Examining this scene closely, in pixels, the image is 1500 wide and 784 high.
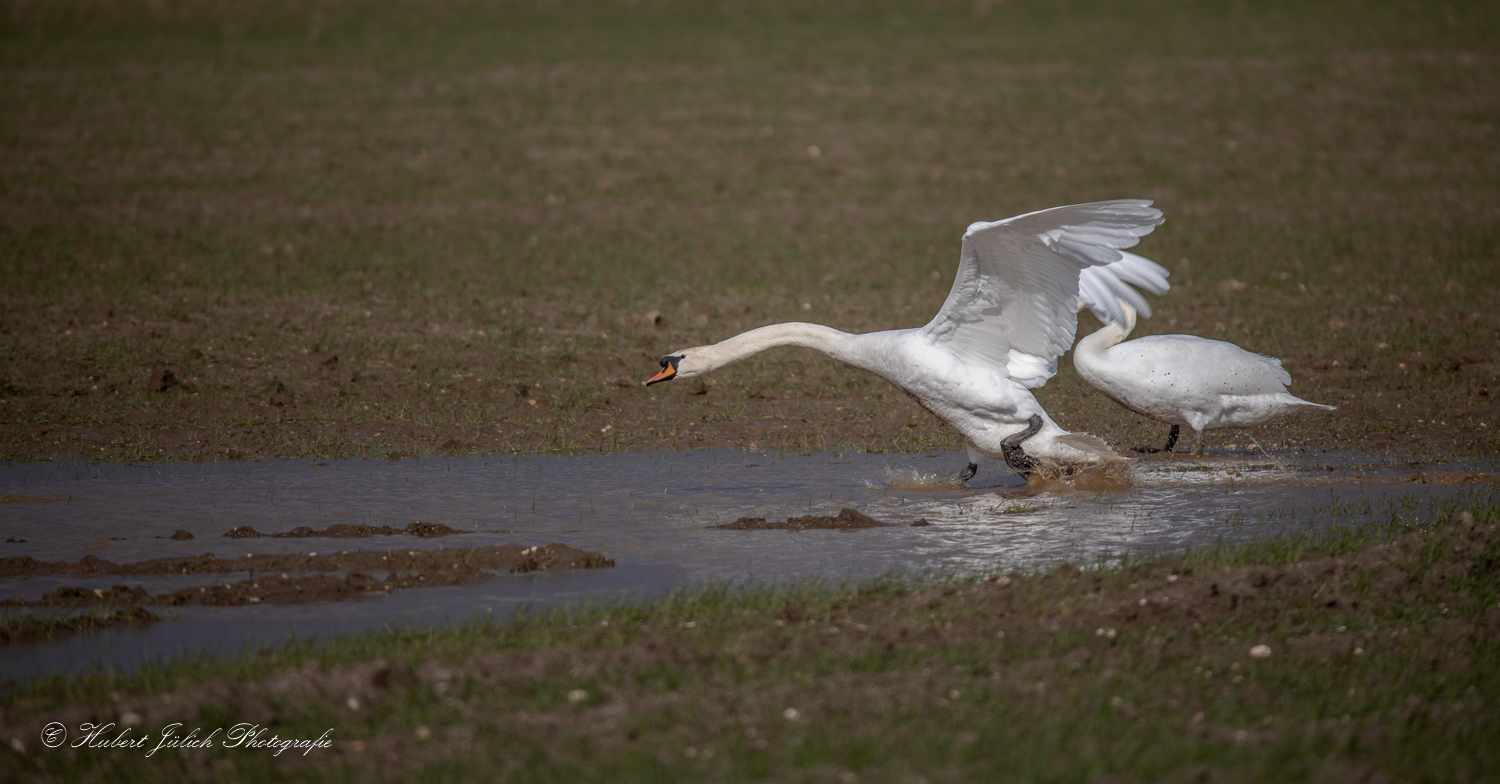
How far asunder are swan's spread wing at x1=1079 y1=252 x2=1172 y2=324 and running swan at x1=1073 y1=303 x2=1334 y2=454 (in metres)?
0.29

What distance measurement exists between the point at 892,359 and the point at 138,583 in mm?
4085

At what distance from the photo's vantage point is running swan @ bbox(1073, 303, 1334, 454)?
8938 mm

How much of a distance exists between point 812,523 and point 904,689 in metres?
2.59

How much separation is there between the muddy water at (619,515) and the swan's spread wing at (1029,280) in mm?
846

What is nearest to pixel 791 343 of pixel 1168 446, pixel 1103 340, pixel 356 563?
pixel 1103 340

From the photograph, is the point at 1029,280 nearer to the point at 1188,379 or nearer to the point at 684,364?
the point at 1188,379

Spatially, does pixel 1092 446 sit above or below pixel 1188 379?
below

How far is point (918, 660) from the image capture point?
5.22 m

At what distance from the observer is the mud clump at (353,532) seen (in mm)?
7184

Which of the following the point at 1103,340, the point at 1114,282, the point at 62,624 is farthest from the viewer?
the point at 1103,340

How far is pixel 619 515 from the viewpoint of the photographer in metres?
7.74

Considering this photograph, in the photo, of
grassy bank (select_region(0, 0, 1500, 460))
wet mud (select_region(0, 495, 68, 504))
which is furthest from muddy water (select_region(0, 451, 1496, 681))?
grassy bank (select_region(0, 0, 1500, 460))

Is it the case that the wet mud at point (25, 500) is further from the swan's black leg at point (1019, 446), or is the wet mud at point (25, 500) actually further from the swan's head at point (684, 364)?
the swan's black leg at point (1019, 446)

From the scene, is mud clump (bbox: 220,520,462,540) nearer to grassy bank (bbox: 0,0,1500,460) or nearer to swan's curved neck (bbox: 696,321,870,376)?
swan's curved neck (bbox: 696,321,870,376)
